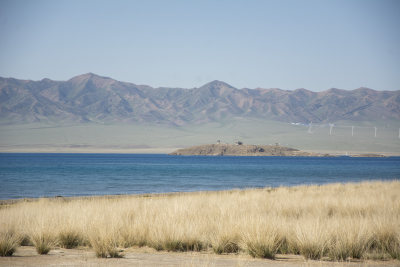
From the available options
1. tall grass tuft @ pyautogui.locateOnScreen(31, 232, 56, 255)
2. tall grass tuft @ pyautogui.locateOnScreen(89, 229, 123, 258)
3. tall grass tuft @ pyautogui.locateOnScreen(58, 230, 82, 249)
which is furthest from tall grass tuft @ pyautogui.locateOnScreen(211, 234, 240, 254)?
tall grass tuft @ pyautogui.locateOnScreen(31, 232, 56, 255)

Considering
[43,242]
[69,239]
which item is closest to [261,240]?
[69,239]

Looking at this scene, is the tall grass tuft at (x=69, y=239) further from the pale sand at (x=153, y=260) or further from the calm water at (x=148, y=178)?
the calm water at (x=148, y=178)

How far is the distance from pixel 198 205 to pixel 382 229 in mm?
8248

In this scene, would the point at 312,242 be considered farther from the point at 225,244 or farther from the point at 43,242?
the point at 43,242

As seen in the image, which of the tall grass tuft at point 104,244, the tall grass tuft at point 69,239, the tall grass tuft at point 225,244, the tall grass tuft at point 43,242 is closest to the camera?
the tall grass tuft at point 104,244

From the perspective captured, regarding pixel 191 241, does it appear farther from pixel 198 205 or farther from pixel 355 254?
pixel 198 205

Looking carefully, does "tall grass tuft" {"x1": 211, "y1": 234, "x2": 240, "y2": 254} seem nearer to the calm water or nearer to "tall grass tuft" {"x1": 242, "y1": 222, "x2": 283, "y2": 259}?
"tall grass tuft" {"x1": 242, "y1": 222, "x2": 283, "y2": 259}

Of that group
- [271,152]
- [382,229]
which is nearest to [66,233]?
[382,229]

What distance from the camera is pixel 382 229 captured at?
39.8 feet

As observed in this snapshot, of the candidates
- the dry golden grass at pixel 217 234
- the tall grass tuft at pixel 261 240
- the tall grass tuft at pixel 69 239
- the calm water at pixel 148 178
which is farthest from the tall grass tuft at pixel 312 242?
the calm water at pixel 148 178

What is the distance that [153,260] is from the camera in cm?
1038

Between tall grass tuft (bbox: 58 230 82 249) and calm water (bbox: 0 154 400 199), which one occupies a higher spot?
tall grass tuft (bbox: 58 230 82 249)

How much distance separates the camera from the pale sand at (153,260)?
9789 millimetres

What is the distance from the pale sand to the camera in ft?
32.1
